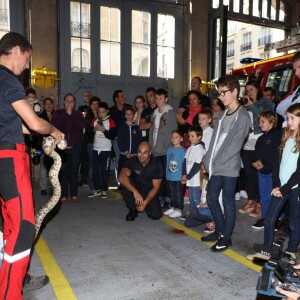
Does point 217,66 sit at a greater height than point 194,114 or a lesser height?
greater

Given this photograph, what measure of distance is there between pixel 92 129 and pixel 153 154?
1.52m

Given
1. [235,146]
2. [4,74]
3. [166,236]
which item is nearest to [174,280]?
[166,236]

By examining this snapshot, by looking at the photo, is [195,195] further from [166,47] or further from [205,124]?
[166,47]

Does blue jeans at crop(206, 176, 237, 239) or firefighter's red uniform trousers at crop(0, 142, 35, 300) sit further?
blue jeans at crop(206, 176, 237, 239)

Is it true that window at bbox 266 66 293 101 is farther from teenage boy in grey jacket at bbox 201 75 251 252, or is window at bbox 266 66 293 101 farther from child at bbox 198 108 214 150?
teenage boy in grey jacket at bbox 201 75 251 252

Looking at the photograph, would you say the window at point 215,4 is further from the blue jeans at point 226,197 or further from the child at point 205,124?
the blue jeans at point 226,197

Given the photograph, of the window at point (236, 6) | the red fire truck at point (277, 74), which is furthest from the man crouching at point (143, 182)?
the window at point (236, 6)

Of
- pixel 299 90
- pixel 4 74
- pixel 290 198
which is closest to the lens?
pixel 4 74

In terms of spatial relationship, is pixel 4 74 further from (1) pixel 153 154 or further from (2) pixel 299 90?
(1) pixel 153 154

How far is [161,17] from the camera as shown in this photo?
1170 cm

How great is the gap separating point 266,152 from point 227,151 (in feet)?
3.84

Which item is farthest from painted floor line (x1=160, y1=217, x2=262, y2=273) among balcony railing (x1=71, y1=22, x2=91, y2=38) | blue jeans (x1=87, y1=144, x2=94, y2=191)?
balcony railing (x1=71, y1=22, x2=91, y2=38)

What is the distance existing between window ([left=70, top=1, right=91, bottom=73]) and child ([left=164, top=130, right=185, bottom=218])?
577 centimetres

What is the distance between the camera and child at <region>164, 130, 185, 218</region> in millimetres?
5621
